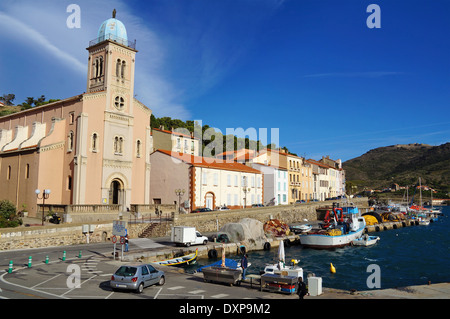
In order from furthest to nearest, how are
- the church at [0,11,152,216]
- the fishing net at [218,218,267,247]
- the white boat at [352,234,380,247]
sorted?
1. the white boat at [352,234,380,247]
2. the church at [0,11,152,216]
3. the fishing net at [218,218,267,247]

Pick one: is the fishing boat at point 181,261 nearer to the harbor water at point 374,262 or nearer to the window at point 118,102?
the harbor water at point 374,262

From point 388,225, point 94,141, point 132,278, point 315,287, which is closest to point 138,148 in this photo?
point 94,141

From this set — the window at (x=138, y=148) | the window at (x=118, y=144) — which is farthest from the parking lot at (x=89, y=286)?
the window at (x=138, y=148)

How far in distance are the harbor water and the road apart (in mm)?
9341

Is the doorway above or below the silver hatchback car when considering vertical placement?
above

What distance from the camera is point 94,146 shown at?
144ft

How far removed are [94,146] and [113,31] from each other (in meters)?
17.2

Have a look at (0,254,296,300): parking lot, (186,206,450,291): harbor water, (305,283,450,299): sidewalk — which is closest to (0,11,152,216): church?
(186,206,450,291): harbor water

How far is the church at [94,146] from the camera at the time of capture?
42250mm

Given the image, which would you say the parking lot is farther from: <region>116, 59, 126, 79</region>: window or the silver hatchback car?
<region>116, 59, 126, 79</region>: window

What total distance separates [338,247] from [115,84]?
37483 millimetres

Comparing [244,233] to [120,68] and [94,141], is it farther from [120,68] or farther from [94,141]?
[120,68]

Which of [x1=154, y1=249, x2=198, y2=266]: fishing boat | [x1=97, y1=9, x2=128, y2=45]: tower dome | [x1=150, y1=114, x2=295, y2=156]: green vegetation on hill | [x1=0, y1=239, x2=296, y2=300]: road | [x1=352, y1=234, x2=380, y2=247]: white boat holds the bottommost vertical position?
[x1=352, y1=234, x2=380, y2=247]: white boat

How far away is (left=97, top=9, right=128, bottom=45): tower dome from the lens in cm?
4788
